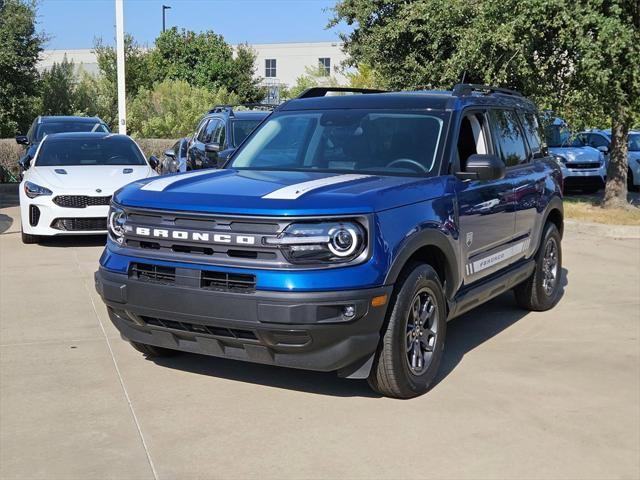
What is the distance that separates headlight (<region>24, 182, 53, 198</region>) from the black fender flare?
6619mm

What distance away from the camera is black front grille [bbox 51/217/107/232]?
10.4 meters

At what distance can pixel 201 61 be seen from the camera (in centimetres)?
4681

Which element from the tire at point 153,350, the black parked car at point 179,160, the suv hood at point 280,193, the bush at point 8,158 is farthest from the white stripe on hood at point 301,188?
the bush at point 8,158

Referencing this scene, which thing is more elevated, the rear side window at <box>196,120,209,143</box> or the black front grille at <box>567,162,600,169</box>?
the rear side window at <box>196,120,209,143</box>

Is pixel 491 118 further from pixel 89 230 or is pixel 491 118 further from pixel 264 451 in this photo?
pixel 89 230

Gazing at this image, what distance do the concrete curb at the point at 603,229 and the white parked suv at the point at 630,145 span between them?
21.9 ft

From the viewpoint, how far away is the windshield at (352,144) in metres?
5.64

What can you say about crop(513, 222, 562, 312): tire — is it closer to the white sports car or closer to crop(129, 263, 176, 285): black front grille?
crop(129, 263, 176, 285): black front grille

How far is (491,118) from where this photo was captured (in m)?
6.48

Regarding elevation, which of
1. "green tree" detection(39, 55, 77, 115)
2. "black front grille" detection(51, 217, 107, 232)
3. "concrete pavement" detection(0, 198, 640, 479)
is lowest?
"concrete pavement" detection(0, 198, 640, 479)

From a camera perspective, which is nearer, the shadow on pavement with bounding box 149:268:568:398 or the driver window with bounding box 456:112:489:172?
the shadow on pavement with bounding box 149:268:568:398

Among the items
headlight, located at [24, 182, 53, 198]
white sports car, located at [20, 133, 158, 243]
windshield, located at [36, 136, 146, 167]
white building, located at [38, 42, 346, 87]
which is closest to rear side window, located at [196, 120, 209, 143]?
windshield, located at [36, 136, 146, 167]

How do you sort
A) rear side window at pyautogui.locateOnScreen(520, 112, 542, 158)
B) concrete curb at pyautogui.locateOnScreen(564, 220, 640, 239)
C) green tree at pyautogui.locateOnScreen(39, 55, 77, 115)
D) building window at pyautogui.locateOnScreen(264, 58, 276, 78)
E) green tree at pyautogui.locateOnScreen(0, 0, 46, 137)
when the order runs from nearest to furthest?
rear side window at pyautogui.locateOnScreen(520, 112, 542, 158) → concrete curb at pyautogui.locateOnScreen(564, 220, 640, 239) → green tree at pyautogui.locateOnScreen(0, 0, 46, 137) → green tree at pyautogui.locateOnScreen(39, 55, 77, 115) → building window at pyautogui.locateOnScreen(264, 58, 276, 78)

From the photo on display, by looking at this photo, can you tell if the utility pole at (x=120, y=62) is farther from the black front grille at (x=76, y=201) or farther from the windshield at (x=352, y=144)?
the windshield at (x=352, y=144)
